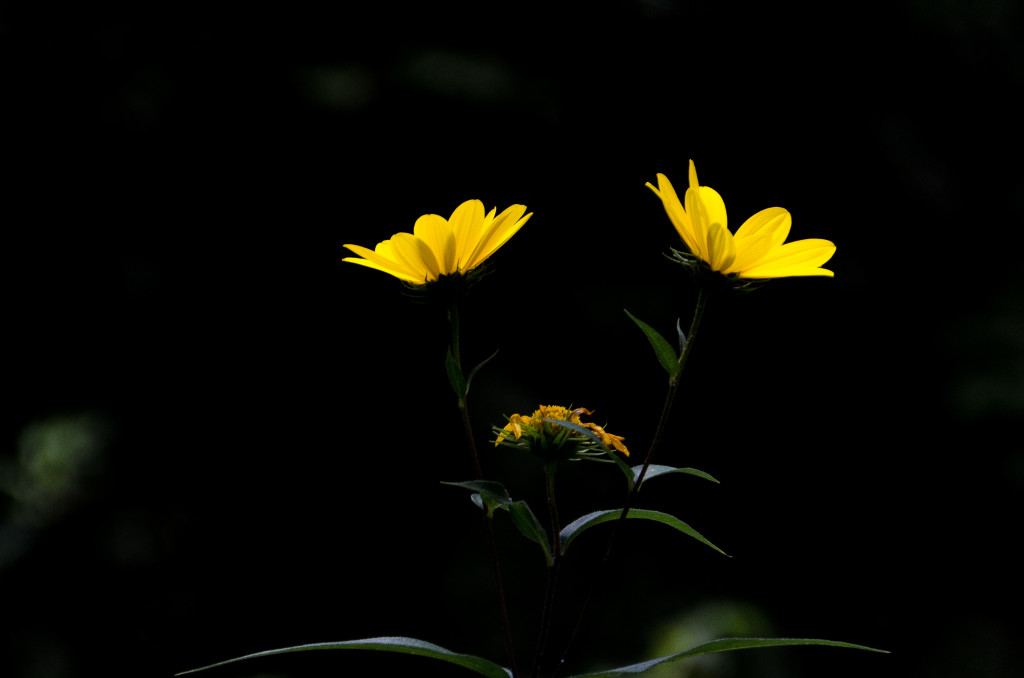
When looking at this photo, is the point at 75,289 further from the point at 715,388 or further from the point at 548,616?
the point at 548,616

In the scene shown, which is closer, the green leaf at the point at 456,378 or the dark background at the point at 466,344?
the green leaf at the point at 456,378

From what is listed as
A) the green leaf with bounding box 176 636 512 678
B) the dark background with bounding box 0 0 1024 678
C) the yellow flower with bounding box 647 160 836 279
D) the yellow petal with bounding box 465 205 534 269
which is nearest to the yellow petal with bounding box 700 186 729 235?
the yellow flower with bounding box 647 160 836 279

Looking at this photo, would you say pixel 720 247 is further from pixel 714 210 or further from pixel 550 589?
pixel 550 589

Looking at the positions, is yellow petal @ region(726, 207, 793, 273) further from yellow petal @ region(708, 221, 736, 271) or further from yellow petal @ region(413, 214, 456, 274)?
yellow petal @ region(413, 214, 456, 274)

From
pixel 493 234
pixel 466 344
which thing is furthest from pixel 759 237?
pixel 466 344

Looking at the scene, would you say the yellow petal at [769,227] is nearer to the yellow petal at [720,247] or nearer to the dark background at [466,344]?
the yellow petal at [720,247]

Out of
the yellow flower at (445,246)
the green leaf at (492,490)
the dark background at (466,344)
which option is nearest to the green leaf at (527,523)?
the green leaf at (492,490)
